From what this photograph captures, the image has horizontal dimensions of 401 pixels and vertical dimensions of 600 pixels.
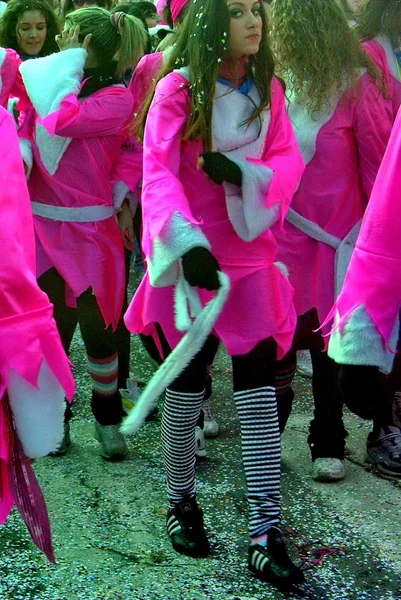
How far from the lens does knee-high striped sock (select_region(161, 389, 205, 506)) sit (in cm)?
359

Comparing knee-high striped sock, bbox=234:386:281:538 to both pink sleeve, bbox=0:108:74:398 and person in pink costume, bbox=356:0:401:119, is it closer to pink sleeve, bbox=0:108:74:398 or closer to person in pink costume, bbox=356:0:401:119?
pink sleeve, bbox=0:108:74:398

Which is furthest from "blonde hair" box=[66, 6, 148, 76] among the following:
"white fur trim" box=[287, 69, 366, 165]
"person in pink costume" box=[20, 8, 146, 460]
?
"white fur trim" box=[287, 69, 366, 165]

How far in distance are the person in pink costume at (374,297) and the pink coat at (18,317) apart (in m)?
0.69

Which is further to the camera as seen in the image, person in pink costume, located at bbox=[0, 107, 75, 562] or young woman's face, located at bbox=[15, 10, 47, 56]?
young woman's face, located at bbox=[15, 10, 47, 56]

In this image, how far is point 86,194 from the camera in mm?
4406

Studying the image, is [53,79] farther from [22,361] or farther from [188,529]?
[22,361]

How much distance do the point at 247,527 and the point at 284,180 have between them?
1223 mm

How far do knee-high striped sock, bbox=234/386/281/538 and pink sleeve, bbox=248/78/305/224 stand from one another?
595 mm

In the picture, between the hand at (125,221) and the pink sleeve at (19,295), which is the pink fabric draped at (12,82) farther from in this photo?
the pink sleeve at (19,295)

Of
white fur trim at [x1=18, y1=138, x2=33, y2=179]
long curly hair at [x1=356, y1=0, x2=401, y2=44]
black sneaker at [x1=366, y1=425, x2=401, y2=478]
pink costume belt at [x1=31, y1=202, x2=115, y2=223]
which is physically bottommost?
black sneaker at [x1=366, y1=425, x2=401, y2=478]

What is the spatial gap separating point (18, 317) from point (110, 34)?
2309mm

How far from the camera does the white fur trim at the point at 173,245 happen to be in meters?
3.17

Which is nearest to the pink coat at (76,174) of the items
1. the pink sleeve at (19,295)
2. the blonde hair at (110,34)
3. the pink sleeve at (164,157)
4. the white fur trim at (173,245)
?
the blonde hair at (110,34)

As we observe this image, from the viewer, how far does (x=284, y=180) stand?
11.3 ft
